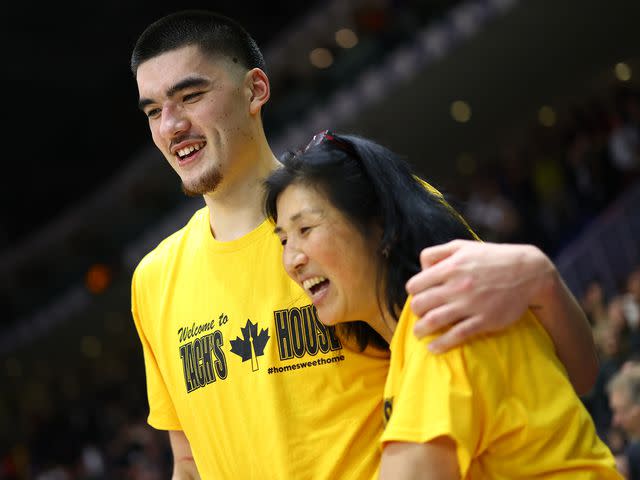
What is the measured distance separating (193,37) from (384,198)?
824 millimetres

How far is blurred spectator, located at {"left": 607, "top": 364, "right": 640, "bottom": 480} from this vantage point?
15.4 ft

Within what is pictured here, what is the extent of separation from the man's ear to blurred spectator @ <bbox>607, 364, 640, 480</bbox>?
2842 millimetres

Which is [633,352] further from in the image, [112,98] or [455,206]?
Result: [112,98]

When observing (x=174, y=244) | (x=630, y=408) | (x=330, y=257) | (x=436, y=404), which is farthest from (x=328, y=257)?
(x=630, y=408)

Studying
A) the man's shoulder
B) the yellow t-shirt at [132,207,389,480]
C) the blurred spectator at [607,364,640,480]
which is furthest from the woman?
the blurred spectator at [607,364,640,480]

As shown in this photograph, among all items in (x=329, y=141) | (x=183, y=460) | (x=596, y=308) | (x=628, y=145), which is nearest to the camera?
(x=329, y=141)

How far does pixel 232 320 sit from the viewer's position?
2516 mm

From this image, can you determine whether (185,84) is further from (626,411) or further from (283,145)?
(283,145)

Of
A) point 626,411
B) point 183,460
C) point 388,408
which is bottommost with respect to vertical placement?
point 626,411

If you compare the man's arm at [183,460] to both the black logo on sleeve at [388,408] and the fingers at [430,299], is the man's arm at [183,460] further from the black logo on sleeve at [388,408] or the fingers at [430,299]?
the fingers at [430,299]

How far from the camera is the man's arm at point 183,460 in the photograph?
2.78m

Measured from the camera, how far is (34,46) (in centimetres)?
1583

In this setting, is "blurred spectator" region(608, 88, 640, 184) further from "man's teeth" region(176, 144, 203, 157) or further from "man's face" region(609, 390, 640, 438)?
"man's teeth" region(176, 144, 203, 157)

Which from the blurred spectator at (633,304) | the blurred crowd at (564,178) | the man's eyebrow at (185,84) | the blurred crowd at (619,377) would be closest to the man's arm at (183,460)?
the man's eyebrow at (185,84)
